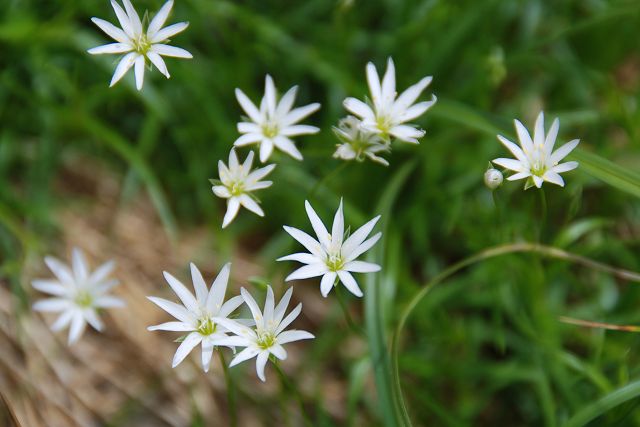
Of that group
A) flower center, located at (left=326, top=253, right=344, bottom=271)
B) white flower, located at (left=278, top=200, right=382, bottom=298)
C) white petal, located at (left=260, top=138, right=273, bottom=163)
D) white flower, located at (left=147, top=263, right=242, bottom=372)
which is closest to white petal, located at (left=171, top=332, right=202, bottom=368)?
white flower, located at (left=147, top=263, right=242, bottom=372)

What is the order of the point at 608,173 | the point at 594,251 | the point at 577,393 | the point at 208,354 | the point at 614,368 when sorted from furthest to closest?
the point at 594,251, the point at 614,368, the point at 577,393, the point at 608,173, the point at 208,354

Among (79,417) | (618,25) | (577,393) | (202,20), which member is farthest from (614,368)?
(202,20)

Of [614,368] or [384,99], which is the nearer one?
[384,99]

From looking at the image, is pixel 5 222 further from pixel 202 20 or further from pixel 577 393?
pixel 577 393

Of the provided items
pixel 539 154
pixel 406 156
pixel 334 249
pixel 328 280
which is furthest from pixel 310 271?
pixel 406 156

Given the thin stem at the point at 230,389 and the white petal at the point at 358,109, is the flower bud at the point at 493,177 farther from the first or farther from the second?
the thin stem at the point at 230,389
